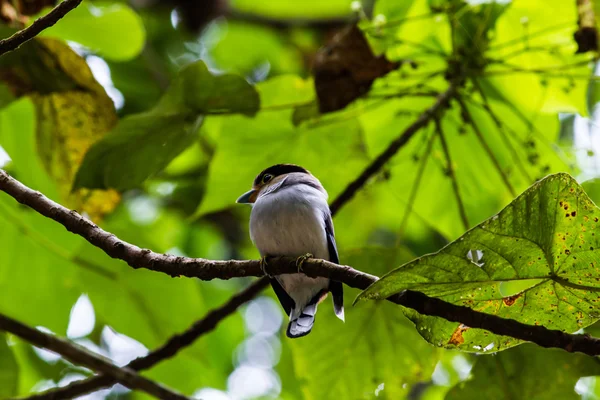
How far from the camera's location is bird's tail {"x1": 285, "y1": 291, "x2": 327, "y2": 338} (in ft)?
6.64

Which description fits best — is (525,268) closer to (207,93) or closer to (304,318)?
(304,318)

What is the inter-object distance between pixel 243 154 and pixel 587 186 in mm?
1194

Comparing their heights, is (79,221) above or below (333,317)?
above

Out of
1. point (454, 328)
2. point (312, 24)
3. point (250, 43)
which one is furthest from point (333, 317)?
point (250, 43)

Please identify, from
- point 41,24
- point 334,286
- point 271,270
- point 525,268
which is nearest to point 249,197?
point 334,286

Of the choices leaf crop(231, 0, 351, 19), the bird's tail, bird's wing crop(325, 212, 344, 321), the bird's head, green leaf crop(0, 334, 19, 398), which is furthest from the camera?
leaf crop(231, 0, 351, 19)

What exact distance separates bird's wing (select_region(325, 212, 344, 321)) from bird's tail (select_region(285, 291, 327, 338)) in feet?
0.19

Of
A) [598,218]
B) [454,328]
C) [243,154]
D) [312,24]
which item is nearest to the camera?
[598,218]

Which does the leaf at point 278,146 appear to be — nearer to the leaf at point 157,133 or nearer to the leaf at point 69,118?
the leaf at point 157,133

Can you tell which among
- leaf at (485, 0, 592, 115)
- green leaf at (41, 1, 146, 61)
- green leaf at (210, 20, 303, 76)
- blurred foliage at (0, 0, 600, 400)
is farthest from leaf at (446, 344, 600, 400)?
green leaf at (210, 20, 303, 76)

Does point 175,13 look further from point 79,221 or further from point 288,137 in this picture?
point 79,221

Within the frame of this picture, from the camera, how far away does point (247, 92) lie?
228 centimetres

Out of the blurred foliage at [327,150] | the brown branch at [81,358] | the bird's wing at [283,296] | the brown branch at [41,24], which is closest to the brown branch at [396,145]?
the blurred foliage at [327,150]

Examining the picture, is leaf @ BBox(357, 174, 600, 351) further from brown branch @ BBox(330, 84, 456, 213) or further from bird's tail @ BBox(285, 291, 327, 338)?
brown branch @ BBox(330, 84, 456, 213)
